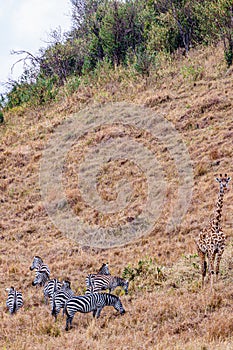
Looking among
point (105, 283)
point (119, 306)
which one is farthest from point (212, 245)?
point (105, 283)

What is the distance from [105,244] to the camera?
1531 cm

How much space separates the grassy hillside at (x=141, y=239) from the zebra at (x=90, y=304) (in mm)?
181

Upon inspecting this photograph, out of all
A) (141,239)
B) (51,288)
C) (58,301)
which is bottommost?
(58,301)

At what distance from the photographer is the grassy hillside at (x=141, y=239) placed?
8.39m

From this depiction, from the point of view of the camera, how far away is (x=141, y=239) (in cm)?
1499

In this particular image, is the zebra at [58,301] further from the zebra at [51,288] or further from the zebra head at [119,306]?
the zebra head at [119,306]

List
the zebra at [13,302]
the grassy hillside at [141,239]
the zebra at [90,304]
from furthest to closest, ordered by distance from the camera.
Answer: the zebra at [13,302], the zebra at [90,304], the grassy hillside at [141,239]

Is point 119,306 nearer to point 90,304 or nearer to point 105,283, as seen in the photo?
Result: point 90,304

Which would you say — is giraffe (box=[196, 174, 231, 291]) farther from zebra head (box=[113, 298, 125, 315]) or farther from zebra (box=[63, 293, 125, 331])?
zebra (box=[63, 293, 125, 331])

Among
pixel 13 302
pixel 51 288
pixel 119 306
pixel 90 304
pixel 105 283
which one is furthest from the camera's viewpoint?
pixel 105 283

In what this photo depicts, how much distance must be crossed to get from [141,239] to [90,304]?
5879mm

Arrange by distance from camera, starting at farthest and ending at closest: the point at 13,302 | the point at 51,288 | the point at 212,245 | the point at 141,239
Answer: the point at 141,239 < the point at 51,288 < the point at 13,302 < the point at 212,245

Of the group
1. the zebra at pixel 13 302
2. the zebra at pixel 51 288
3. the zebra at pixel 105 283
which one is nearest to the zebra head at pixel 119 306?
the zebra at pixel 105 283

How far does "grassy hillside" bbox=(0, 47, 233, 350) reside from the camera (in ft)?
27.5
